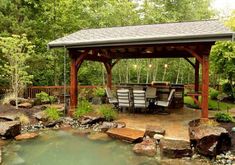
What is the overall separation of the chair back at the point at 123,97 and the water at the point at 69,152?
8.08 ft

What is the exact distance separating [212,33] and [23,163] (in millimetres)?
5403

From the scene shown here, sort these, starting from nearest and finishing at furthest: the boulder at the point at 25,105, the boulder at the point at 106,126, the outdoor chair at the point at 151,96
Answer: the boulder at the point at 106,126, the outdoor chair at the point at 151,96, the boulder at the point at 25,105

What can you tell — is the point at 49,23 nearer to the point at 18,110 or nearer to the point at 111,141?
the point at 18,110

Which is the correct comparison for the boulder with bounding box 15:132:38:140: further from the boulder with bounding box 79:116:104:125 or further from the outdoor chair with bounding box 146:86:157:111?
the outdoor chair with bounding box 146:86:157:111

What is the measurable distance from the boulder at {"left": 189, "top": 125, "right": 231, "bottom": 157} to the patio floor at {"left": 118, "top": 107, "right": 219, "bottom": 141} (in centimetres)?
76

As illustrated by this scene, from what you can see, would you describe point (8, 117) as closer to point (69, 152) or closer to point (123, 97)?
point (69, 152)

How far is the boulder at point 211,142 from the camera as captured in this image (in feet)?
17.6

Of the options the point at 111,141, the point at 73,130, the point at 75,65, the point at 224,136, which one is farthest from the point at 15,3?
the point at 224,136

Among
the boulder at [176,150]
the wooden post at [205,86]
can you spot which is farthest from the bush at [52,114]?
the wooden post at [205,86]

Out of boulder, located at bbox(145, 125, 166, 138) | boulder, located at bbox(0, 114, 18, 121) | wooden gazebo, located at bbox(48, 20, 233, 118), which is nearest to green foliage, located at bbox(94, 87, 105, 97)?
wooden gazebo, located at bbox(48, 20, 233, 118)

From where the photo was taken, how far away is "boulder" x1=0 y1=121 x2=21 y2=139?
6.88 meters

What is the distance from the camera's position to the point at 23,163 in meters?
5.27

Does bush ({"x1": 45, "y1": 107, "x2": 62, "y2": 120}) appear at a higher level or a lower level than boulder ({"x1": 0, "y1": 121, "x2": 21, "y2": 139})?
higher

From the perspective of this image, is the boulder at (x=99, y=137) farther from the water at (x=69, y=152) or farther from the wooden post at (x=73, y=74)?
the wooden post at (x=73, y=74)
